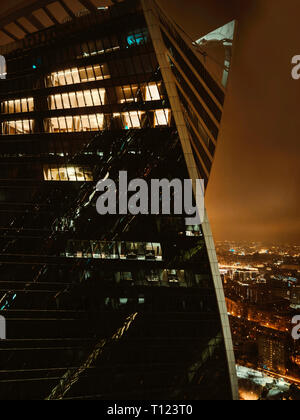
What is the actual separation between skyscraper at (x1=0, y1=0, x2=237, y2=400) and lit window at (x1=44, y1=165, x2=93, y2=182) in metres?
0.11

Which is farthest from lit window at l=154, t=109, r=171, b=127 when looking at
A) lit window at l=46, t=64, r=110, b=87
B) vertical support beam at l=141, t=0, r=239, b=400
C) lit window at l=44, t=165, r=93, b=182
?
lit window at l=44, t=165, r=93, b=182

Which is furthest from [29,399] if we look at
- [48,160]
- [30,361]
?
[48,160]

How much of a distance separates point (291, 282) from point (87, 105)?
107429 millimetres

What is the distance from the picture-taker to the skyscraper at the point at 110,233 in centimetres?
2286

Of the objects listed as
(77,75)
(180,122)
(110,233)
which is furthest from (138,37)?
(110,233)

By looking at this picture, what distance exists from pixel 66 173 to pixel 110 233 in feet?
25.7

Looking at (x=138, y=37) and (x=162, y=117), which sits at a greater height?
(x=138, y=37)

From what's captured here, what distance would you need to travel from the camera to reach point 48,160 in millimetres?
28328

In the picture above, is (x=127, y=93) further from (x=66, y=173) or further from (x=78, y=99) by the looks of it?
(x=66, y=173)

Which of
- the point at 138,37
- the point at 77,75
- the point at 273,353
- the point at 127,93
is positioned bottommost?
the point at 273,353

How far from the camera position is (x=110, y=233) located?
2561cm

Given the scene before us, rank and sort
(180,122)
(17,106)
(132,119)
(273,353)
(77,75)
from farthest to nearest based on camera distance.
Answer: (273,353) < (17,106) < (77,75) < (132,119) < (180,122)

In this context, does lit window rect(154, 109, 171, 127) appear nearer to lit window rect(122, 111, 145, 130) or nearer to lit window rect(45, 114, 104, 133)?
lit window rect(122, 111, 145, 130)

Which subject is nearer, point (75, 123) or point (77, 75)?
point (75, 123)
